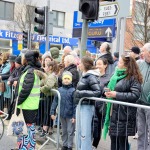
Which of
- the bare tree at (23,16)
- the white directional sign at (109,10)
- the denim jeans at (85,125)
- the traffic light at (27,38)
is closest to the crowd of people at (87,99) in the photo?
the denim jeans at (85,125)

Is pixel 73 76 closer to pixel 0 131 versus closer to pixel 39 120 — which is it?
pixel 39 120

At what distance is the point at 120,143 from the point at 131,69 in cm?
113

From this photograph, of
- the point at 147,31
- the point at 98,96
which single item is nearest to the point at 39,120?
the point at 98,96

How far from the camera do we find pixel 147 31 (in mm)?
20859

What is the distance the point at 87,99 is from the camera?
16.8 ft

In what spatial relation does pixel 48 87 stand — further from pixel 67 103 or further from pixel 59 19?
pixel 59 19

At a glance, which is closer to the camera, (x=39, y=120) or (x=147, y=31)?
(x=39, y=120)

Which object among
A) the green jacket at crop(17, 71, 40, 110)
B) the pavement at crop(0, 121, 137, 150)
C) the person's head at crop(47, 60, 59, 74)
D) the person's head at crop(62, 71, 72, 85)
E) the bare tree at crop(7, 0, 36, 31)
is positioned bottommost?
the pavement at crop(0, 121, 137, 150)

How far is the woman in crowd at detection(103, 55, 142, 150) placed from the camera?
4.54m

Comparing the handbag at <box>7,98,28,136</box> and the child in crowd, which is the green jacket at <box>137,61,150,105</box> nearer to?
the child in crowd

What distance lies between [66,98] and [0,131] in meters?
1.76

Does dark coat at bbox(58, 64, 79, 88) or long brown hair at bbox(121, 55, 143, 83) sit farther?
dark coat at bbox(58, 64, 79, 88)

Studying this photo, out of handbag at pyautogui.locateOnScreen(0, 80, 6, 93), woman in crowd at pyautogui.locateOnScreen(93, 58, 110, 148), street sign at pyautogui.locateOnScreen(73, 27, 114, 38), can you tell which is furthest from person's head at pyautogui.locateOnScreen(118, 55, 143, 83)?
street sign at pyautogui.locateOnScreen(73, 27, 114, 38)

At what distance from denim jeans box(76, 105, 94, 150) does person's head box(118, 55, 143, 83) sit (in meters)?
0.93
